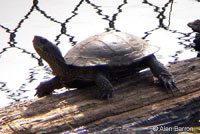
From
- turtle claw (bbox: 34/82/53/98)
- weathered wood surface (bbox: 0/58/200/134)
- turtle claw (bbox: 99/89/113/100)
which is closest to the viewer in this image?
weathered wood surface (bbox: 0/58/200/134)

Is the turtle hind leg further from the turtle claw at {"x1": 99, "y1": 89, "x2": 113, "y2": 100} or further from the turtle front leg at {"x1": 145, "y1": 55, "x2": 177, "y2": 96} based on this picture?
the turtle front leg at {"x1": 145, "y1": 55, "x2": 177, "y2": 96}

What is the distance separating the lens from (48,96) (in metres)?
1.89

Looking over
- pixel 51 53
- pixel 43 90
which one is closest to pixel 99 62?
pixel 51 53

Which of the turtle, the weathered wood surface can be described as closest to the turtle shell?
the turtle

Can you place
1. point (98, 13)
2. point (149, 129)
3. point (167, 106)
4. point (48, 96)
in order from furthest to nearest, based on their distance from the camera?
point (98, 13) → point (48, 96) → point (167, 106) → point (149, 129)

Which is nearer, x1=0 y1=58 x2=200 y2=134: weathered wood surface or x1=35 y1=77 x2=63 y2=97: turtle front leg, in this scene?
x1=0 y1=58 x2=200 y2=134: weathered wood surface

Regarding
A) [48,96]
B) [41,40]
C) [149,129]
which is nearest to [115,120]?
[149,129]

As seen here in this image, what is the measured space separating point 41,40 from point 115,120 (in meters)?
0.56

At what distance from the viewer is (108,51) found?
1919 millimetres

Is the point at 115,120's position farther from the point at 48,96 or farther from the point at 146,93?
the point at 48,96

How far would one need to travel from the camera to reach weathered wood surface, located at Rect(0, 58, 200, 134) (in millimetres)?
1609

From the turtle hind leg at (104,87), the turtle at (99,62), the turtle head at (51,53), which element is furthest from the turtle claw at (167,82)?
the turtle head at (51,53)

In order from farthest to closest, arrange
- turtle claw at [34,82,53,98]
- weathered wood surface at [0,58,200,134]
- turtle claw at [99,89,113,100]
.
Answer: turtle claw at [34,82,53,98] → turtle claw at [99,89,113,100] → weathered wood surface at [0,58,200,134]

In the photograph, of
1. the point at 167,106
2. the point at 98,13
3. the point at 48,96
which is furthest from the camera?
the point at 98,13
